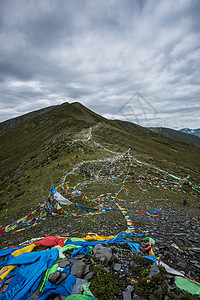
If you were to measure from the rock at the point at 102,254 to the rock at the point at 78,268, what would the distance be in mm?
739

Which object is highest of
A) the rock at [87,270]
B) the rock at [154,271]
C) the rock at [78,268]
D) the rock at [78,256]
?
the rock at [78,268]

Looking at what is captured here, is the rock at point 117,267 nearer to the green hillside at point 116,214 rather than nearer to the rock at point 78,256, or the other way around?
the green hillside at point 116,214

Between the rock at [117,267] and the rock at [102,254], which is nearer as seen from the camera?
the rock at [117,267]

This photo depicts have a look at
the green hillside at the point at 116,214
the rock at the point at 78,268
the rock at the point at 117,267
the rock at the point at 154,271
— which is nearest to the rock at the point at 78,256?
the rock at the point at 78,268

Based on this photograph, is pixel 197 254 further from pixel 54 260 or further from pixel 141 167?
pixel 141 167

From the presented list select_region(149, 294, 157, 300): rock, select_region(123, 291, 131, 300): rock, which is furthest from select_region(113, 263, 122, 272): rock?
select_region(149, 294, 157, 300): rock

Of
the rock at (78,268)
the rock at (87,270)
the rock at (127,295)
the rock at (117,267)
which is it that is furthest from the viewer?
the rock at (117,267)

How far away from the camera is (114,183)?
19.6 m

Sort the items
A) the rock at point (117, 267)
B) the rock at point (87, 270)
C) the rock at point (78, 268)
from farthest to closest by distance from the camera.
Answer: the rock at point (117, 267), the rock at point (87, 270), the rock at point (78, 268)

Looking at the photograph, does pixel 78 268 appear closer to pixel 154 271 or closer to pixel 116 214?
pixel 154 271

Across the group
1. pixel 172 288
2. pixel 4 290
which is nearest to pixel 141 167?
pixel 172 288

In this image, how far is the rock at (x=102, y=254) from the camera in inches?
221

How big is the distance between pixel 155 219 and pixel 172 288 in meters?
7.05

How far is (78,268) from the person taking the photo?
203 inches
